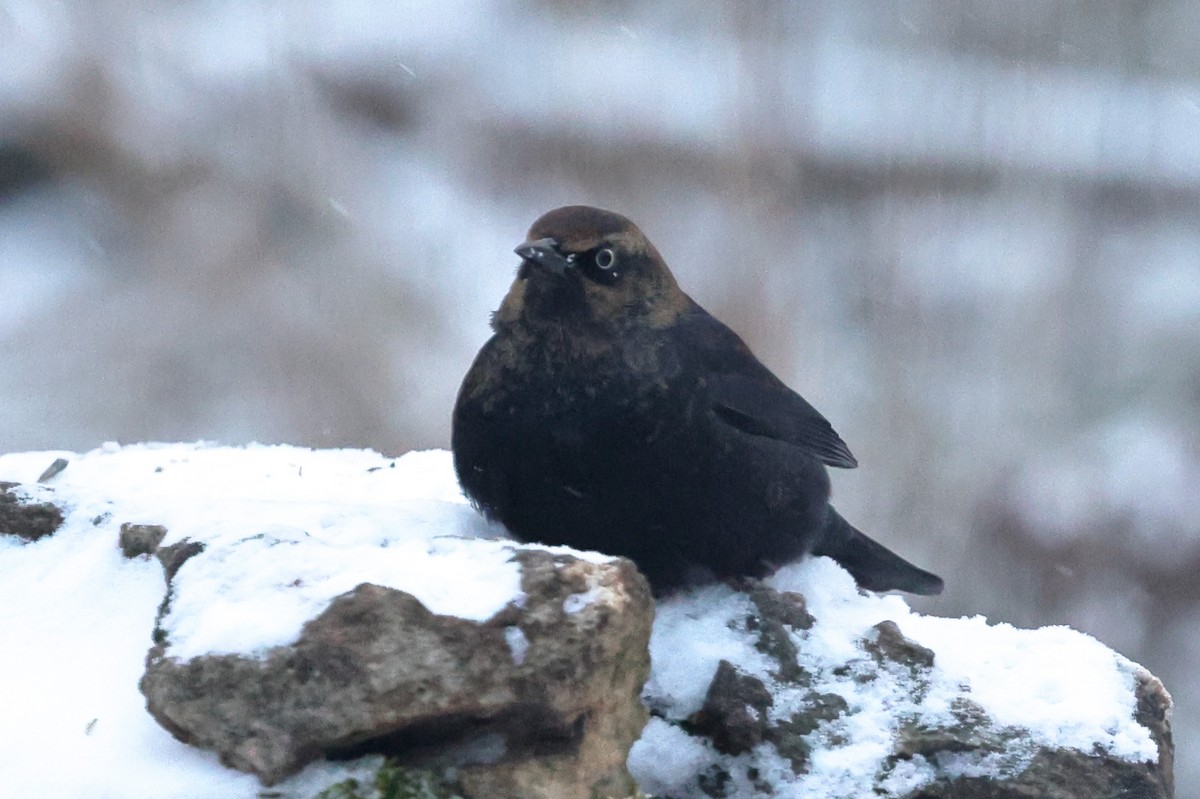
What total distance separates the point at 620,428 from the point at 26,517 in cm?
126

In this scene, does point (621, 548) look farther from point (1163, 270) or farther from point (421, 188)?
point (1163, 270)

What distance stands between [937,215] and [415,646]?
5934mm

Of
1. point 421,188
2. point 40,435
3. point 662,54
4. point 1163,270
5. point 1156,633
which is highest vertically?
point 662,54

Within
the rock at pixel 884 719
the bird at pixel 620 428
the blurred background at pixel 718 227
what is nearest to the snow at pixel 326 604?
the rock at pixel 884 719

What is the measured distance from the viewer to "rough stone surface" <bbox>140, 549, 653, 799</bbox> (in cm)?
190

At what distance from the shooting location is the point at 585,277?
312cm

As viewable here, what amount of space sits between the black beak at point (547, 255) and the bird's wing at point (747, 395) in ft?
1.09

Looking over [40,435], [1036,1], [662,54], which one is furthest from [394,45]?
[1036,1]

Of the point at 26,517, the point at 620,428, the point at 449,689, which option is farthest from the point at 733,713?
the point at 26,517

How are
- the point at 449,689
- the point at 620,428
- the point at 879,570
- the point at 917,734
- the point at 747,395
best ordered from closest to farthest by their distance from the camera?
the point at 449,689 < the point at 917,734 < the point at 620,428 < the point at 747,395 < the point at 879,570

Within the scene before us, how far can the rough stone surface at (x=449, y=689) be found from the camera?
1900mm

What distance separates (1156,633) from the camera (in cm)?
658

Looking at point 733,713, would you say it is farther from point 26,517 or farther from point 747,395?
point 26,517

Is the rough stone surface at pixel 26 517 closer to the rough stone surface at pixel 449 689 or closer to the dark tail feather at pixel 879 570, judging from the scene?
the rough stone surface at pixel 449 689
